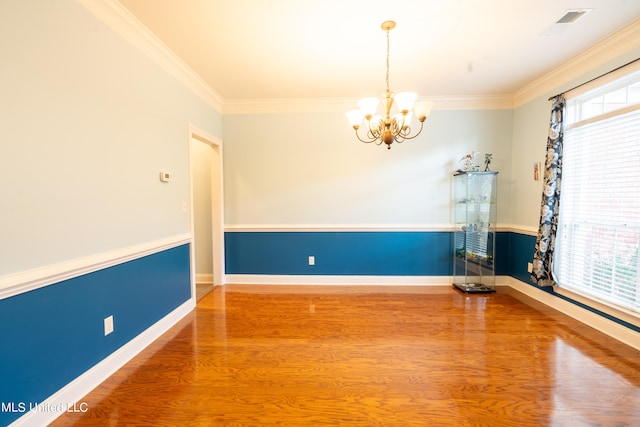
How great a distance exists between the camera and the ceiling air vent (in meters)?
2.07

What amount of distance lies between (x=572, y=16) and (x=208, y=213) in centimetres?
452

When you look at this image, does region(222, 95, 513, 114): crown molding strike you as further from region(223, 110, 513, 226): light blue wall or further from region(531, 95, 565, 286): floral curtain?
region(531, 95, 565, 286): floral curtain

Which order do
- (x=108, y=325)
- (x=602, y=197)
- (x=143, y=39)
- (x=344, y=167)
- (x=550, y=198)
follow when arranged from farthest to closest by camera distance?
(x=344, y=167) → (x=550, y=198) → (x=602, y=197) → (x=143, y=39) → (x=108, y=325)

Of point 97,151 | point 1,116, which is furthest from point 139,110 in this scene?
point 1,116

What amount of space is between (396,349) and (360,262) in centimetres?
178

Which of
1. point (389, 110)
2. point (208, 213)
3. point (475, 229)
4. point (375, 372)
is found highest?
point (389, 110)

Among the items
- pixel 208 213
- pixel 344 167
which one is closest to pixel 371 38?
pixel 344 167

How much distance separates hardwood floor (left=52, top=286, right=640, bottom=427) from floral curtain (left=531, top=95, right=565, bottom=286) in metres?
0.51

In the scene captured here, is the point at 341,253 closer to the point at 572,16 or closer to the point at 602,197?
the point at 602,197

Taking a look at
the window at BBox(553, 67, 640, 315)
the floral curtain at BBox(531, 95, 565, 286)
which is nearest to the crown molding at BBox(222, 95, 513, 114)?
the floral curtain at BBox(531, 95, 565, 286)

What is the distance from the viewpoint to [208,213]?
4.13 meters

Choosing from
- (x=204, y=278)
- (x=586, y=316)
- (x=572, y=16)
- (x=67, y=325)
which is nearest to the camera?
(x=67, y=325)

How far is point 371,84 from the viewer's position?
334cm

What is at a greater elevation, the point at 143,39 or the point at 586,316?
the point at 143,39
